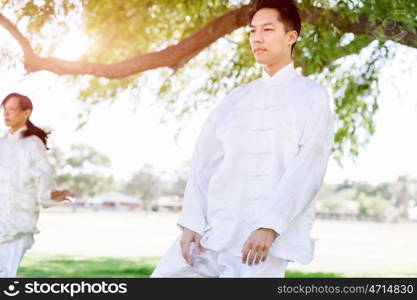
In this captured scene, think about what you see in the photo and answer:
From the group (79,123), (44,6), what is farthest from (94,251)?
(44,6)

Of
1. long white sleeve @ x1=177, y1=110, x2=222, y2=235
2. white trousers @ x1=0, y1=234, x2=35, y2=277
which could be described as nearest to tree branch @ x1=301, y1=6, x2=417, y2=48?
white trousers @ x1=0, y1=234, x2=35, y2=277

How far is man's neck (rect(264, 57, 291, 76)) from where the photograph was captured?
295cm

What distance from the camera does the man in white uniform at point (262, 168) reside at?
2.73m

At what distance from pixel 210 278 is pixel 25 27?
22.3 ft

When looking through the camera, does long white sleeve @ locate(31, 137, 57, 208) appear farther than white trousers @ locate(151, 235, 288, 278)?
Yes

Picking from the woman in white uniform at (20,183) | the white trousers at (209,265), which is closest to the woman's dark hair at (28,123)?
the woman in white uniform at (20,183)

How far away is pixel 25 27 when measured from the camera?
8.93 m

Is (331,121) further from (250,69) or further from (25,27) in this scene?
(250,69)

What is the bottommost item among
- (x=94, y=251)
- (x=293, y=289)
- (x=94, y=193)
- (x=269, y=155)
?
(x=94, y=193)

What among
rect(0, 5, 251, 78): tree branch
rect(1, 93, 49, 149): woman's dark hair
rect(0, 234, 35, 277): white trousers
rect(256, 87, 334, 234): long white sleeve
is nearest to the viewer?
rect(256, 87, 334, 234): long white sleeve

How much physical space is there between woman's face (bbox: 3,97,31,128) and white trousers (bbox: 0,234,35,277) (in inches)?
35.9

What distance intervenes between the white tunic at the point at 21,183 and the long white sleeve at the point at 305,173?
3310 millimetres

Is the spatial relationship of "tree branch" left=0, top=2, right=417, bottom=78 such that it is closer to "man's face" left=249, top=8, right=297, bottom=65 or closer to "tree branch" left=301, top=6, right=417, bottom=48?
"tree branch" left=301, top=6, right=417, bottom=48

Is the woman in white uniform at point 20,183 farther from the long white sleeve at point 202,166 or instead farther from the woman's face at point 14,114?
the long white sleeve at point 202,166
